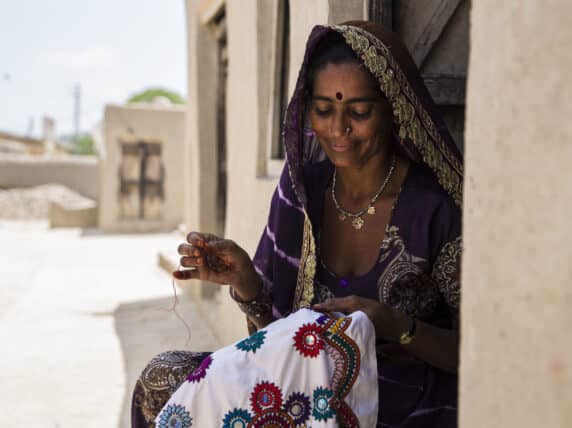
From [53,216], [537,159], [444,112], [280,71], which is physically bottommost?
[53,216]

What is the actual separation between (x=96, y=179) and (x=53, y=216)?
639cm

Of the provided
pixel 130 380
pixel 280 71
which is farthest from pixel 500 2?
pixel 130 380

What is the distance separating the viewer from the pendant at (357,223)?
1.91 meters

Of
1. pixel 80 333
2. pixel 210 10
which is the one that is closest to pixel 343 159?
pixel 80 333

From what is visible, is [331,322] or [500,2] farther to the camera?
[331,322]

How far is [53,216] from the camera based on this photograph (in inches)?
574

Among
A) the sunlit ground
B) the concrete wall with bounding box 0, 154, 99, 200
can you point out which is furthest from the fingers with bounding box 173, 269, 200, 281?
the concrete wall with bounding box 0, 154, 99, 200

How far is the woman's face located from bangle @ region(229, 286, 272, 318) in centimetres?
48

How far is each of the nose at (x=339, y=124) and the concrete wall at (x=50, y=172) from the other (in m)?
19.7

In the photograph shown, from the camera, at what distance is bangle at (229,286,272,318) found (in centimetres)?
195

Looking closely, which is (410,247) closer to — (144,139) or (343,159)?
(343,159)

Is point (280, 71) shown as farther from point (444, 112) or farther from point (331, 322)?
point (331, 322)

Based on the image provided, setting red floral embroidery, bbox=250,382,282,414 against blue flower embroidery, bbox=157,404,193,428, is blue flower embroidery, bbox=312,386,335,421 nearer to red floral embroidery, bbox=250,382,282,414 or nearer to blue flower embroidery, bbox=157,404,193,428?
red floral embroidery, bbox=250,382,282,414

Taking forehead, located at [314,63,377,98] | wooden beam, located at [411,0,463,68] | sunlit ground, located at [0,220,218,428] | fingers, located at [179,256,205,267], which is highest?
wooden beam, located at [411,0,463,68]
